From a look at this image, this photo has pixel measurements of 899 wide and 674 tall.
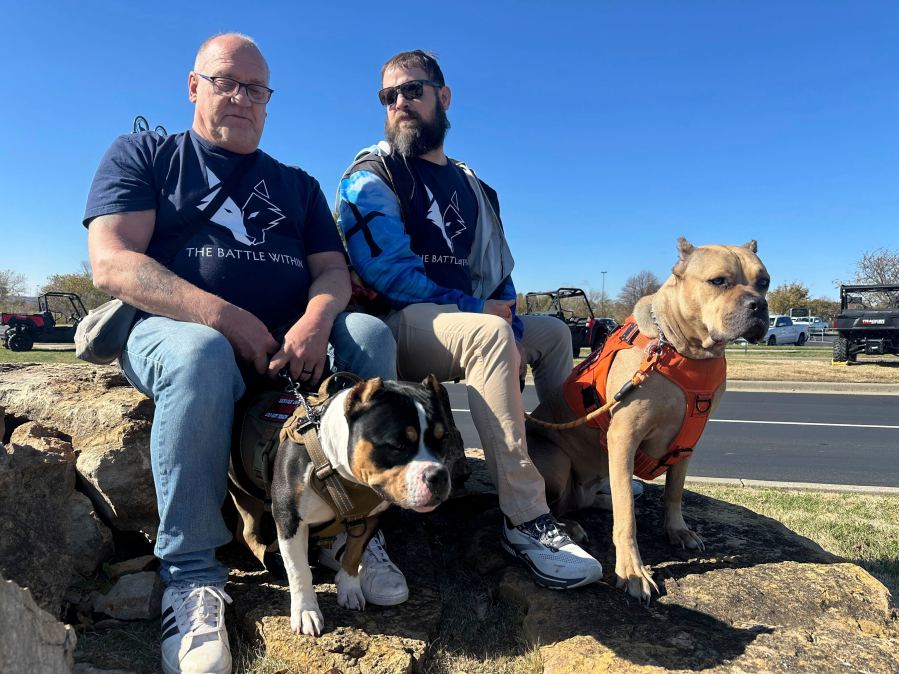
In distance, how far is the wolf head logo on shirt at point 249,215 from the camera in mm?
2783

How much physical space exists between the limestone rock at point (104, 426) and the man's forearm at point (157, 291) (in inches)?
29.5

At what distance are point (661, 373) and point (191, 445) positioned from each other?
2.05 m

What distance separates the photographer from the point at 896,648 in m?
2.17

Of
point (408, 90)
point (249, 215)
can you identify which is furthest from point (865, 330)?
point (249, 215)

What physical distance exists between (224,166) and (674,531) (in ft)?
9.27

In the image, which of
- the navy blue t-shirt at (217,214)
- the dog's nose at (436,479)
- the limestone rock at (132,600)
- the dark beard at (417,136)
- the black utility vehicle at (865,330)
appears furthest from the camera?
the black utility vehicle at (865,330)

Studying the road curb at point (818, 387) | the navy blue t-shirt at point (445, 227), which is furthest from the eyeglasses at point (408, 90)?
the road curb at point (818, 387)

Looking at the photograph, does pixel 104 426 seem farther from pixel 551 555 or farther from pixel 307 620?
pixel 551 555

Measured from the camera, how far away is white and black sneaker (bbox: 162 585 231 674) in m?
2.02

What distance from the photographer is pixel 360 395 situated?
6.79ft

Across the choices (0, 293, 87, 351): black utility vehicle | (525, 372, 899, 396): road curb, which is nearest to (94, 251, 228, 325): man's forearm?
(525, 372, 899, 396): road curb

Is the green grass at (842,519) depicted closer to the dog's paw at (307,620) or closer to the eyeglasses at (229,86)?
the dog's paw at (307,620)

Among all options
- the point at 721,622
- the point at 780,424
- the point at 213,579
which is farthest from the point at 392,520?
the point at 780,424

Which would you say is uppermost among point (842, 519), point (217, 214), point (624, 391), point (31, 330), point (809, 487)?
point (217, 214)
